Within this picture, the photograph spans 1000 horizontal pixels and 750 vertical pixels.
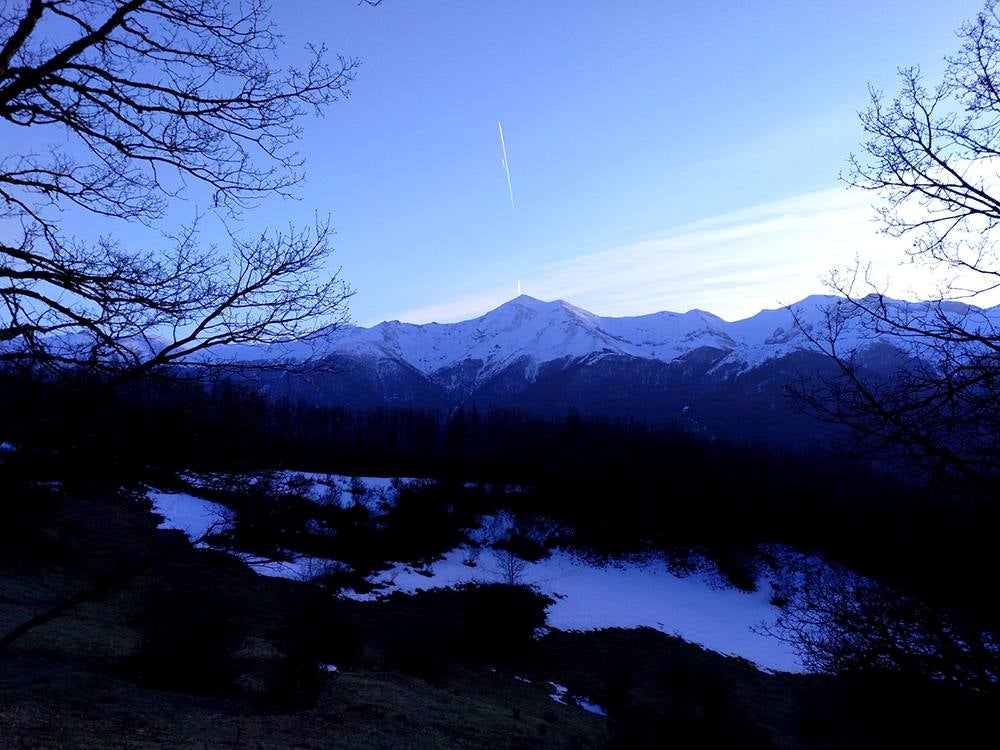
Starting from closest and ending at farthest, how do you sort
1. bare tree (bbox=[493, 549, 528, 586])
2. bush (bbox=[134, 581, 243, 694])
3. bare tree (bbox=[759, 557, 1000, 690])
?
bare tree (bbox=[759, 557, 1000, 690]) → bush (bbox=[134, 581, 243, 694]) → bare tree (bbox=[493, 549, 528, 586])

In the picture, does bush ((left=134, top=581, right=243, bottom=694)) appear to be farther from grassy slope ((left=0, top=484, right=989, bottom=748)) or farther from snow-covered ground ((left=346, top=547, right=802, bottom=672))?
snow-covered ground ((left=346, top=547, right=802, bottom=672))

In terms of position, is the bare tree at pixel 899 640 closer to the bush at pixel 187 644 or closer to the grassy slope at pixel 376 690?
the grassy slope at pixel 376 690

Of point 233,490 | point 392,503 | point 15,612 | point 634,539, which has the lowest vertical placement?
point 634,539

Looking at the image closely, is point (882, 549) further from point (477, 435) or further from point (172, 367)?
point (477, 435)

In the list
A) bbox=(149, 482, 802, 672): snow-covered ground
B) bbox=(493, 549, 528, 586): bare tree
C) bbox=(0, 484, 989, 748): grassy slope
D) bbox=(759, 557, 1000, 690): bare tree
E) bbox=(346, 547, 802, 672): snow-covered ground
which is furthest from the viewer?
bbox=(493, 549, 528, 586): bare tree

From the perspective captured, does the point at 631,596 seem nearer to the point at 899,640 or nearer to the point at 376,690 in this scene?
the point at 376,690

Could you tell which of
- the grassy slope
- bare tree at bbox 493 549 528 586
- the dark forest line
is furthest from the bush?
bare tree at bbox 493 549 528 586

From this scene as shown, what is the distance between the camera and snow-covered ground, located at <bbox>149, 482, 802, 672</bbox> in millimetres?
40219

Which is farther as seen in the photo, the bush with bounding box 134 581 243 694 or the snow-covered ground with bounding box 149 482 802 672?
the snow-covered ground with bounding box 149 482 802 672

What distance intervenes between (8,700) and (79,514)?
28.1 meters

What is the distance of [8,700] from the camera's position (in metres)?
10.0

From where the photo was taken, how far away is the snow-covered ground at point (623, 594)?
132ft

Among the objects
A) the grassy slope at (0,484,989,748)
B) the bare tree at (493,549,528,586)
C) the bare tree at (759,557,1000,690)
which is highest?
the bare tree at (759,557,1000,690)

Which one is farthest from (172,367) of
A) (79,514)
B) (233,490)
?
(79,514)
